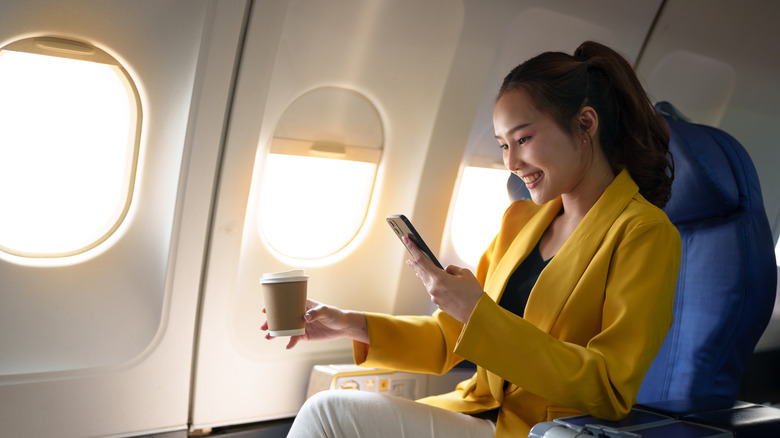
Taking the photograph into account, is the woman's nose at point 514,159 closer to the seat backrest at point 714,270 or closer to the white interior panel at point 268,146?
the seat backrest at point 714,270

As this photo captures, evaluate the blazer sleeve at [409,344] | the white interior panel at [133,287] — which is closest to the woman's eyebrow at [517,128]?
the blazer sleeve at [409,344]

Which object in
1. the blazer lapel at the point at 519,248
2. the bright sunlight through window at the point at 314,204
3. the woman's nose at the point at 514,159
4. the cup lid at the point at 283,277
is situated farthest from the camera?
the bright sunlight through window at the point at 314,204

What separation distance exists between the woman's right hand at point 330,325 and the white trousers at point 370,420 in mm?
190

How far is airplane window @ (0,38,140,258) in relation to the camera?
1967 mm

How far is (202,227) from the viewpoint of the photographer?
2.15 metres

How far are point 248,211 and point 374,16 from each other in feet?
2.40

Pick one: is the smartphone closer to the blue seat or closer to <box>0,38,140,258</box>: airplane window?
A: the blue seat

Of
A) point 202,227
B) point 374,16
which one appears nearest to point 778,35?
point 374,16

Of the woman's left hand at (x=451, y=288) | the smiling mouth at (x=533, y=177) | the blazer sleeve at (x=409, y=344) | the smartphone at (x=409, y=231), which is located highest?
the smiling mouth at (x=533, y=177)

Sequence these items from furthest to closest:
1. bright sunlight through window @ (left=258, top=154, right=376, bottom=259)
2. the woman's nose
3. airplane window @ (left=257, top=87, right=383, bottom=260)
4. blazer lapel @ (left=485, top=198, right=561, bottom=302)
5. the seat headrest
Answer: bright sunlight through window @ (left=258, top=154, right=376, bottom=259) → airplane window @ (left=257, top=87, right=383, bottom=260) → the seat headrest → blazer lapel @ (left=485, top=198, right=561, bottom=302) → the woman's nose

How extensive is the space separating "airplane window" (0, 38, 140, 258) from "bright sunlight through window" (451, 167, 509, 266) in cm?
129

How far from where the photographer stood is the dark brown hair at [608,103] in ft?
5.50

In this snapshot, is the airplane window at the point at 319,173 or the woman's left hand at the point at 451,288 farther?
the airplane window at the point at 319,173

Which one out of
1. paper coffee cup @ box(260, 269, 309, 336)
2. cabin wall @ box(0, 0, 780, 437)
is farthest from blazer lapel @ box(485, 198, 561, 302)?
cabin wall @ box(0, 0, 780, 437)
